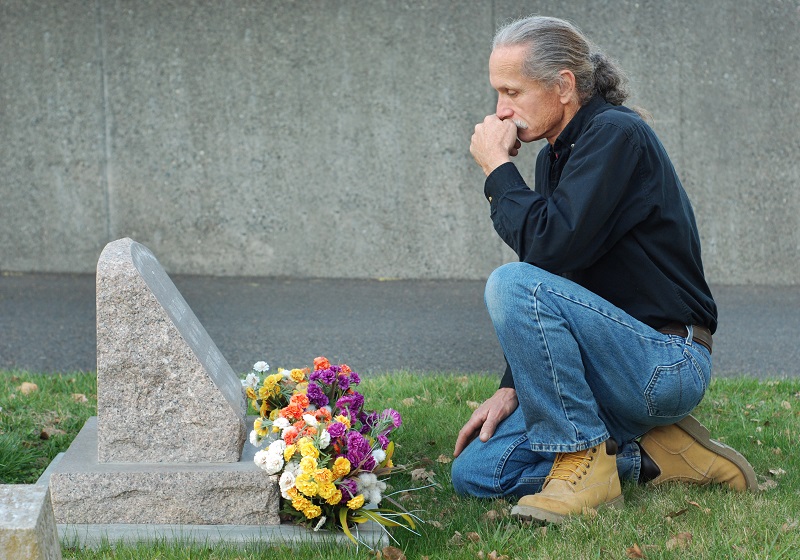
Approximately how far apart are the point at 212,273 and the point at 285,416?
18.4ft

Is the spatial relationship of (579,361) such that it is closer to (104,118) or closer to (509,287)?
(509,287)

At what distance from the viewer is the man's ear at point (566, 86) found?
10.4 ft

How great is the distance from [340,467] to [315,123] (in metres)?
5.84

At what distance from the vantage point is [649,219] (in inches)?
122

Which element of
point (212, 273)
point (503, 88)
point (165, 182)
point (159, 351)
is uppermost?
point (503, 88)

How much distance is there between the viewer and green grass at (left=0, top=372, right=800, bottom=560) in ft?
8.86

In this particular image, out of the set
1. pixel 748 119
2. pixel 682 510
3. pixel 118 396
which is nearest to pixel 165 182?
pixel 748 119

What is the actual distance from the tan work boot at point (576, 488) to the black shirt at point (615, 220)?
48 centimetres

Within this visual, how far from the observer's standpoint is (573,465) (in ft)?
9.95

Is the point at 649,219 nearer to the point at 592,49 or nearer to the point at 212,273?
the point at 592,49

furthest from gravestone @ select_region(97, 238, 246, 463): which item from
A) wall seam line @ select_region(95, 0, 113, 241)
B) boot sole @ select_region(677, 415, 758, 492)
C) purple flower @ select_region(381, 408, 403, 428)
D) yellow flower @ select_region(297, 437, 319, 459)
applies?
wall seam line @ select_region(95, 0, 113, 241)

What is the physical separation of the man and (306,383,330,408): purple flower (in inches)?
21.2

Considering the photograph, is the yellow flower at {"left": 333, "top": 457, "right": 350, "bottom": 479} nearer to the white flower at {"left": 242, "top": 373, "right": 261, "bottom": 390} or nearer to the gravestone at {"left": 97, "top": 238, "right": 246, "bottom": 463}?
the gravestone at {"left": 97, "top": 238, "right": 246, "bottom": 463}

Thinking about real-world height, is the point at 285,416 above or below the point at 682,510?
above
